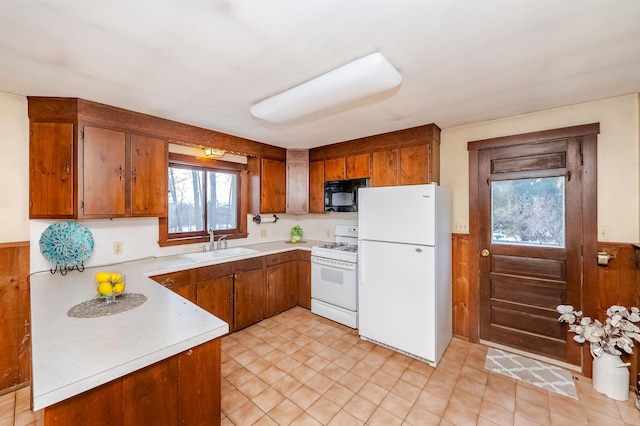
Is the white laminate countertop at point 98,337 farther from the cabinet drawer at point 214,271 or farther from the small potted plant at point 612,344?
the small potted plant at point 612,344

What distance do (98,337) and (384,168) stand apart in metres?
2.91

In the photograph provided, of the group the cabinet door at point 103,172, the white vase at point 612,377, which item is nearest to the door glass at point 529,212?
the white vase at point 612,377

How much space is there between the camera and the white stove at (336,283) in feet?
10.5

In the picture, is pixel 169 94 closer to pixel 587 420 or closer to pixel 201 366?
pixel 201 366

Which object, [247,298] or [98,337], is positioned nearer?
[98,337]

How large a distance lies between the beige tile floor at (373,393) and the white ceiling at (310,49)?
88.8 inches

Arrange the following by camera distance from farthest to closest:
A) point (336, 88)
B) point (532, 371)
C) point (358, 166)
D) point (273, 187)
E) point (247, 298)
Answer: point (273, 187)
point (358, 166)
point (247, 298)
point (532, 371)
point (336, 88)

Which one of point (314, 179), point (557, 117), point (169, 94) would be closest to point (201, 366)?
point (169, 94)

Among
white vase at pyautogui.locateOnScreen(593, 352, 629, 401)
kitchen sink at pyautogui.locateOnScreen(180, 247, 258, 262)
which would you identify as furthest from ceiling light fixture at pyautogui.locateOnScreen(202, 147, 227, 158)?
white vase at pyautogui.locateOnScreen(593, 352, 629, 401)

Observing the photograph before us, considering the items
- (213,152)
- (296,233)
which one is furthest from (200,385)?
(296,233)

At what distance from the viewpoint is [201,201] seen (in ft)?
11.2

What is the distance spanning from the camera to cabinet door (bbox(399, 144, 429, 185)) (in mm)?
2906

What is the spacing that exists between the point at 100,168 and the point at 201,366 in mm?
2047

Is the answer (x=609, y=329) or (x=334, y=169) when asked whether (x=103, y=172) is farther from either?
(x=609, y=329)
